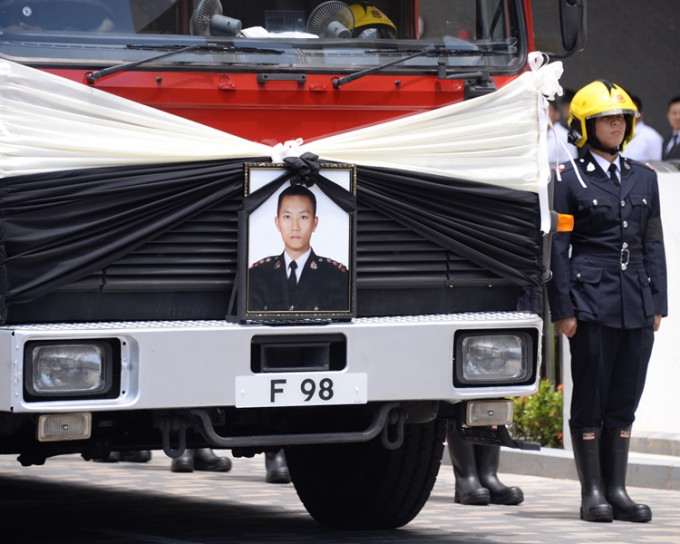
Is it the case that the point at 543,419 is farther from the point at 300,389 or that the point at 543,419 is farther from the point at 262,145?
the point at 262,145

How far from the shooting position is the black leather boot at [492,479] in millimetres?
9430

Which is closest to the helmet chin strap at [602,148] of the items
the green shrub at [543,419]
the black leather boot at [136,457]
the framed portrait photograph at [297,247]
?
the framed portrait photograph at [297,247]

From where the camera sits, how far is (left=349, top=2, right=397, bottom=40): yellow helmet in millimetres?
7137

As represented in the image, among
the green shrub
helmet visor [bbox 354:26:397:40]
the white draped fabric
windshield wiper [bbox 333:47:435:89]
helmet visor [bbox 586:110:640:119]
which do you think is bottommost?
the green shrub

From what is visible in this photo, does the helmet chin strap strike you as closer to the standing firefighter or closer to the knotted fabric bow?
the standing firefighter

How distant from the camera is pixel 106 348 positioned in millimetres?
6391

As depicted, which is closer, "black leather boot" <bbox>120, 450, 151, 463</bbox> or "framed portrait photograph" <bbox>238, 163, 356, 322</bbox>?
"framed portrait photograph" <bbox>238, 163, 356, 322</bbox>

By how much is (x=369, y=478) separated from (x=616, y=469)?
1452 millimetres

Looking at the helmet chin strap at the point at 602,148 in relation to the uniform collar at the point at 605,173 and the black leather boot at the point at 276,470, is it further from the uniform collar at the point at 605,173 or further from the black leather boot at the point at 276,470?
the black leather boot at the point at 276,470

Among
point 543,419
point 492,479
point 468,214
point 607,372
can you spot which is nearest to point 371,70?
point 468,214

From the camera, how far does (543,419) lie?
38.1 ft

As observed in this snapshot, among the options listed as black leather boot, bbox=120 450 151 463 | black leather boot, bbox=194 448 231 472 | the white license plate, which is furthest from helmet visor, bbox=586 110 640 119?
black leather boot, bbox=120 450 151 463

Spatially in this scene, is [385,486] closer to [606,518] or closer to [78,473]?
[606,518]

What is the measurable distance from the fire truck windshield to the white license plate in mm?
1249
